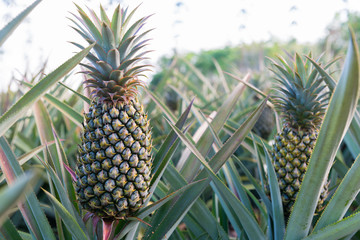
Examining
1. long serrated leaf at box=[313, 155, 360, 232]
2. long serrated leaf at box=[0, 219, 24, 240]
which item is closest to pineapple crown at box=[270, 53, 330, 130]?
long serrated leaf at box=[313, 155, 360, 232]

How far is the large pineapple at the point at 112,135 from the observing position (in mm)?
948

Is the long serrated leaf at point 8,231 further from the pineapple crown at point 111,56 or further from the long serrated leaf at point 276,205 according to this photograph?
the long serrated leaf at point 276,205

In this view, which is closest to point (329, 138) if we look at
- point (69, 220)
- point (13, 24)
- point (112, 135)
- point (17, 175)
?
point (112, 135)

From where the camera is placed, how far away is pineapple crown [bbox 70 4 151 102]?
3.21 ft

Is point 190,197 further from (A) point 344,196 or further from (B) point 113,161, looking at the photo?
(A) point 344,196

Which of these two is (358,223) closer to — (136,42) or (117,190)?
(117,190)

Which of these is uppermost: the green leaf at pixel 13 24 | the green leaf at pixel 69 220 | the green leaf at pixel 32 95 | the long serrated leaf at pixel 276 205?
the green leaf at pixel 13 24

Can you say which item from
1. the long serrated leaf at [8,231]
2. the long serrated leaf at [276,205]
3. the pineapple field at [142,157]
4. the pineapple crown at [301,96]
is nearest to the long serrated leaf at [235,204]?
the pineapple field at [142,157]

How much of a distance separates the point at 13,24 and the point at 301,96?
3.57 ft

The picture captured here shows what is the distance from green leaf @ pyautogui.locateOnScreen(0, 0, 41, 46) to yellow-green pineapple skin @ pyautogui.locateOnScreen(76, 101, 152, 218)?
1.16ft

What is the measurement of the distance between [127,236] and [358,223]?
2.55ft

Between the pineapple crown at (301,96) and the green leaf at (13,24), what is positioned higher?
the green leaf at (13,24)

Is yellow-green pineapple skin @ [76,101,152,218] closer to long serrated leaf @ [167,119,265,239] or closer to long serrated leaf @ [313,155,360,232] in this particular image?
long serrated leaf @ [167,119,265,239]

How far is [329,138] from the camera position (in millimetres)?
772
